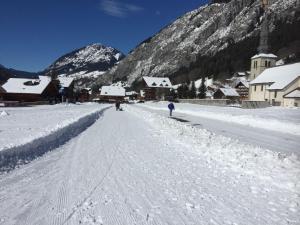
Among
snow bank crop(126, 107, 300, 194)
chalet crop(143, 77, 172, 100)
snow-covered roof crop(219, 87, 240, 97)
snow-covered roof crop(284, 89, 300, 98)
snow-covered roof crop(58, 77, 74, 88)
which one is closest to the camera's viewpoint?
snow bank crop(126, 107, 300, 194)

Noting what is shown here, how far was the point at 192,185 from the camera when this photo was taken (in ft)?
26.2

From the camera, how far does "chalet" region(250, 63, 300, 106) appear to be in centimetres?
6844

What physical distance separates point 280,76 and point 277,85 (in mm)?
5325

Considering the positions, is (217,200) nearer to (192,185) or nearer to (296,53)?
(192,185)

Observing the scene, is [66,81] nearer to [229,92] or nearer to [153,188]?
[229,92]

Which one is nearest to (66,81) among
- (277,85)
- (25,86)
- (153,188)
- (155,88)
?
(25,86)

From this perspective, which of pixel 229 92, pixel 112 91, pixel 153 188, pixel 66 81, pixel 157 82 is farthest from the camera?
pixel 157 82

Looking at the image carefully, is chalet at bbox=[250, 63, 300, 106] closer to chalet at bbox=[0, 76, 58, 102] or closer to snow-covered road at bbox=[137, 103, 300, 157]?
snow-covered road at bbox=[137, 103, 300, 157]

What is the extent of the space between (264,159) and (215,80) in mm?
157875

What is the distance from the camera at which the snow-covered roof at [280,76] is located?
70425 mm

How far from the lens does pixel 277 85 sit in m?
72.2

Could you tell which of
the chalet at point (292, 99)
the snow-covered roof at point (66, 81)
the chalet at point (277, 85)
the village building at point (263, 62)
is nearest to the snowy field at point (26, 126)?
the chalet at point (292, 99)

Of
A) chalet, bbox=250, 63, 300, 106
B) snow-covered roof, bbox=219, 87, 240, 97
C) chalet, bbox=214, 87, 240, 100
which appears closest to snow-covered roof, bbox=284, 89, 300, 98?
chalet, bbox=250, 63, 300, 106

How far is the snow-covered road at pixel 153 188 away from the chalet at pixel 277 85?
202 feet
